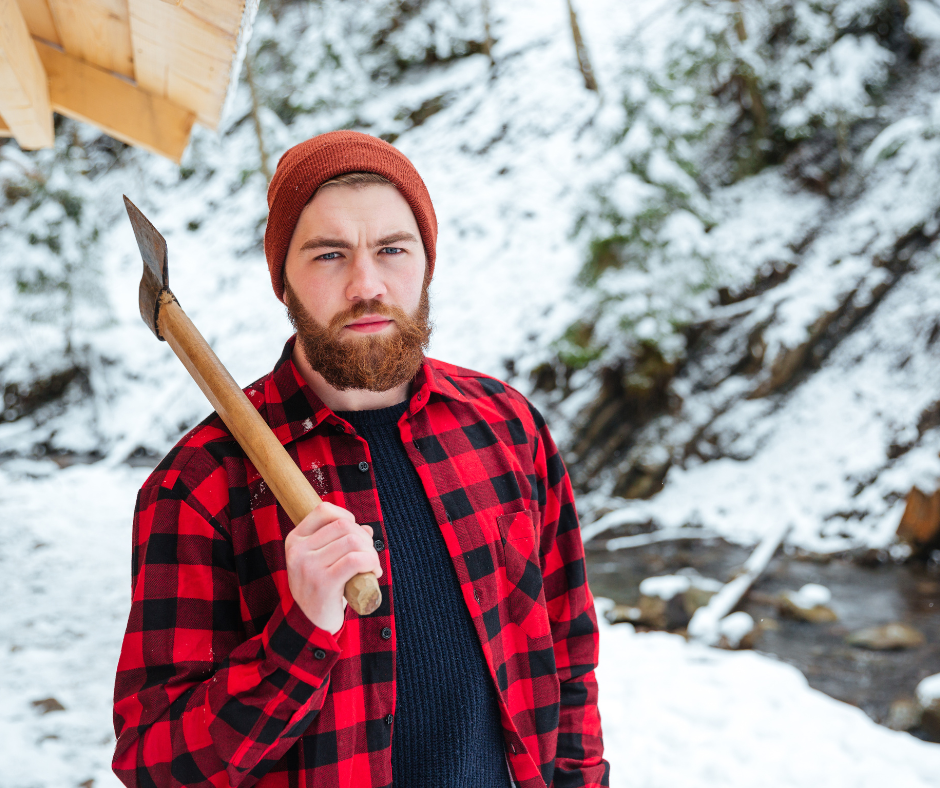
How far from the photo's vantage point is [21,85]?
2.40m

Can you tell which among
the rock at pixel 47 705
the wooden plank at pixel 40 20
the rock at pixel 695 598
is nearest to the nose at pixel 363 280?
the wooden plank at pixel 40 20

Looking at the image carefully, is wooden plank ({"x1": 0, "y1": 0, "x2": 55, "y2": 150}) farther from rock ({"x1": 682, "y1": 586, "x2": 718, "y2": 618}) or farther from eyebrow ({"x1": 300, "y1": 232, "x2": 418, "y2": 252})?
rock ({"x1": 682, "y1": 586, "x2": 718, "y2": 618})

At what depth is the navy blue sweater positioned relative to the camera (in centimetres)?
151

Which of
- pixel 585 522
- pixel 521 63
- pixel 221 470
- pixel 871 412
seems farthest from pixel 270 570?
pixel 521 63

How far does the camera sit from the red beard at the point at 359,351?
5.25 ft

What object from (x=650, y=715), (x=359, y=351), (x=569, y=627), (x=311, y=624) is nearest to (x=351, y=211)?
(x=359, y=351)

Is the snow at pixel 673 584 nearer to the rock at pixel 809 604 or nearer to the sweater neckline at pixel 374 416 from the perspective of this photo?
the rock at pixel 809 604

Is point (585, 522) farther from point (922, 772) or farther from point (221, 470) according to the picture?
point (221, 470)

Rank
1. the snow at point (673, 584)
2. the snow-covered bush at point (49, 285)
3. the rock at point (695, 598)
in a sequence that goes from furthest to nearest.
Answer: the snow-covered bush at point (49, 285)
the snow at point (673, 584)
the rock at point (695, 598)

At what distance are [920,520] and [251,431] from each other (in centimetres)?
727

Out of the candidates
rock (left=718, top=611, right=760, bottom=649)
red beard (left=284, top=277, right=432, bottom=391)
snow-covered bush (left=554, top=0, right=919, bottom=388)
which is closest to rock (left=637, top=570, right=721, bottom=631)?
rock (left=718, top=611, right=760, bottom=649)

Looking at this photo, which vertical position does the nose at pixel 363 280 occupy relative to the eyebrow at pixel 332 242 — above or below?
below

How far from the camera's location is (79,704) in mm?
4371

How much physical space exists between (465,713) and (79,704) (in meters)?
4.00
